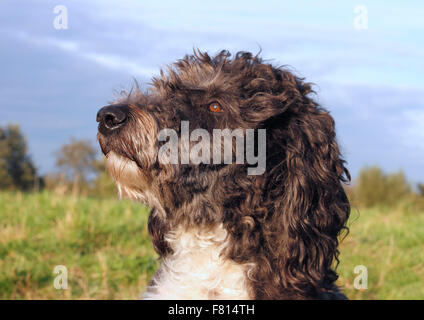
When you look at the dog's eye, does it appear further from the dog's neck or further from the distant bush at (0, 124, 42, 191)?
the distant bush at (0, 124, 42, 191)

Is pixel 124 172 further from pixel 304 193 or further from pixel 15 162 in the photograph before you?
pixel 15 162

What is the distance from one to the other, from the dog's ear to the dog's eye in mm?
405

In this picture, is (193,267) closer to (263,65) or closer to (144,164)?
(144,164)

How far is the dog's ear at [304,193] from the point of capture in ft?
13.0

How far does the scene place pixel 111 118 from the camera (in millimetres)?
3846

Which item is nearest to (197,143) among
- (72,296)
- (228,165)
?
(228,165)

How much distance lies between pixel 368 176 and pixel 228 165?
2128 cm

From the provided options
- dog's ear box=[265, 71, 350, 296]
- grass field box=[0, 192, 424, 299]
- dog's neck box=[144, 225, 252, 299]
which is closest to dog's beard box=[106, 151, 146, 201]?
dog's neck box=[144, 225, 252, 299]

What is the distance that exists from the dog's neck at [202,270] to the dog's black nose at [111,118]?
37.9 inches

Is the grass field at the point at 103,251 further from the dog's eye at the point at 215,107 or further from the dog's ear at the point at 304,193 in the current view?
the dog's eye at the point at 215,107

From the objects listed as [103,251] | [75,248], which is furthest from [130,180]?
[75,248]

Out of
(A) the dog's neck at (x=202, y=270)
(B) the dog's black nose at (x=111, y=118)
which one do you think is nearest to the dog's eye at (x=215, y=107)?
(B) the dog's black nose at (x=111, y=118)

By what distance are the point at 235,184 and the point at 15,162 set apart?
103 feet
